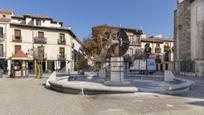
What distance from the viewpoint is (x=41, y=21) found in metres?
51.4

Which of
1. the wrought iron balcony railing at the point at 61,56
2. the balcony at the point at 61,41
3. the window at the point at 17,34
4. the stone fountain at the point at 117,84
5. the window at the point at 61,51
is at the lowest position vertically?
the stone fountain at the point at 117,84

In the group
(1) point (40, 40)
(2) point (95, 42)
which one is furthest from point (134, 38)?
(1) point (40, 40)

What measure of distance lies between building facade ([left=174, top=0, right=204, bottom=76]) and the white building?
2292 cm

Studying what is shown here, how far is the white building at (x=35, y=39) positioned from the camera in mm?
46594

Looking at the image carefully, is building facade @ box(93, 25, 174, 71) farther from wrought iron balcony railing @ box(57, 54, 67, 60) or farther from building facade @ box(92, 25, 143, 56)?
wrought iron balcony railing @ box(57, 54, 67, 60)

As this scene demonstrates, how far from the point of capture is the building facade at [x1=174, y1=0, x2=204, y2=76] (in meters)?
35.3

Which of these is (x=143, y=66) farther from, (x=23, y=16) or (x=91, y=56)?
(x=23, y=16)

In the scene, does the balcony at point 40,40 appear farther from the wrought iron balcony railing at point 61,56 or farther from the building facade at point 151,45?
the building facade at point 151,45

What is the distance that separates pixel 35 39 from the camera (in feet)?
163

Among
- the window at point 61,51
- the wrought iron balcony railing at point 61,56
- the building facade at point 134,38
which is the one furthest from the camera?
the building facade at point 134,38

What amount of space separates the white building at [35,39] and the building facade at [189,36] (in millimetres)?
22923

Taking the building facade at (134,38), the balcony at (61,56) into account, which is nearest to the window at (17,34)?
the balcony at (61,56)

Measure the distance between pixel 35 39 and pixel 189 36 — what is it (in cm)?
2864

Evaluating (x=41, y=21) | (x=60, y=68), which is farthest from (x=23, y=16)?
(x=60, y=68)
